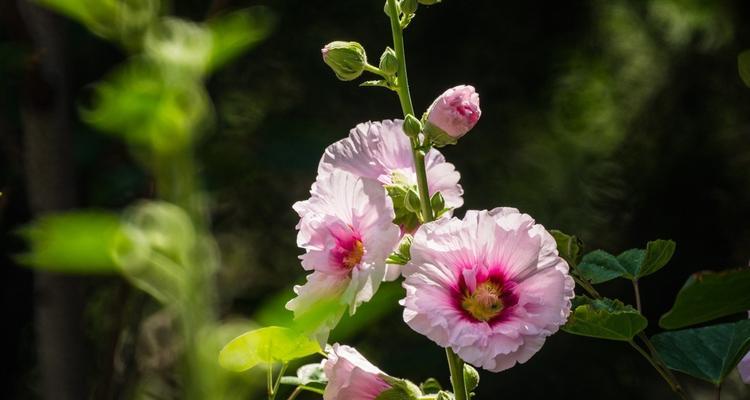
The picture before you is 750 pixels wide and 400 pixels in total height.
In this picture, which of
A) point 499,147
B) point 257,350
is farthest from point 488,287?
point 499,147

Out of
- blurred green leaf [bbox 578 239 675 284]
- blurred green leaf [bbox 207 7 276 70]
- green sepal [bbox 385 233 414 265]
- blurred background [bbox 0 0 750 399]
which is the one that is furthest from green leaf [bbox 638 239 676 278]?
blurred background [bbox 0 0 750 399]

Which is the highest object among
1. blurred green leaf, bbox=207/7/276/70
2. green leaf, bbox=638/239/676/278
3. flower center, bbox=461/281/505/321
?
blurred green leaf, bbox=207/7/276/70

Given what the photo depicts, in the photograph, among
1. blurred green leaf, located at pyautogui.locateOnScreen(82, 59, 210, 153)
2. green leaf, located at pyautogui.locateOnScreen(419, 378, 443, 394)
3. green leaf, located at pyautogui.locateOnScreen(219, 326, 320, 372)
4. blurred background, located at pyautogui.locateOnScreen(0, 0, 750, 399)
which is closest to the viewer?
blurred green leaf, located at pyautogui.locateOnScreen(82, 59, 210, 153)

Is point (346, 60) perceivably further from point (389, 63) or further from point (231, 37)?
point (231, 37)

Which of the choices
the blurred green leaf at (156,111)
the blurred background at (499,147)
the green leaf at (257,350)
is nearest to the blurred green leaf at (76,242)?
the blurred green leaf at (156,111)

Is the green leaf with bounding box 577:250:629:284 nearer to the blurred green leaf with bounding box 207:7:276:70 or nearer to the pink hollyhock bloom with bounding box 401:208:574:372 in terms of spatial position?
the pink hollyhock bloom with bounding box 401:208:574:372

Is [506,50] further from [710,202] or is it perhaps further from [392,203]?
[392,203]

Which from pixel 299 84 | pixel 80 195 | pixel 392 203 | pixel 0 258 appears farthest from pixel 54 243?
pixel 299 84

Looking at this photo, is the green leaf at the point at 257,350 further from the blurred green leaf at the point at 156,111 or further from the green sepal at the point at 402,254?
the blurred green leaf at the point at 156,111
